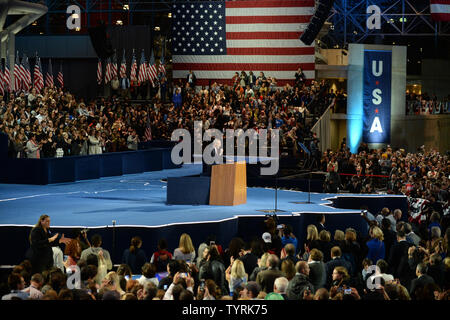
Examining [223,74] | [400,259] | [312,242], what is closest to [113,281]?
[312,242]

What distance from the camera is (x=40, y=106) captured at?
115ft

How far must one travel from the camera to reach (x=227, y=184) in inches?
951

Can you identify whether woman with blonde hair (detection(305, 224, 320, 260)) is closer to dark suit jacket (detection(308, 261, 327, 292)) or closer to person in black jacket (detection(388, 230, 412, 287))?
person in black jacket (detection(388, 230, 412, 287))

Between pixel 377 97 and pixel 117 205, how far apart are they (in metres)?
21.7

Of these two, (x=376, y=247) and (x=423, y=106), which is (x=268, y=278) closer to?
(x=376, y=247)

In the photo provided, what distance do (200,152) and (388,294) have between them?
2717 cm

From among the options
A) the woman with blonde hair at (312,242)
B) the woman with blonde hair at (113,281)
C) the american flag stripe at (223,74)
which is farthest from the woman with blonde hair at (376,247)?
the american flag stripe at (223,74)

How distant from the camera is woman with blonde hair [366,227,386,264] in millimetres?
15547

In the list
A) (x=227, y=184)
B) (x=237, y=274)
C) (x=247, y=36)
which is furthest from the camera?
(x=247, y=36)

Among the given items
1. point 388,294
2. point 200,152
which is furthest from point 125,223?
point 200,152

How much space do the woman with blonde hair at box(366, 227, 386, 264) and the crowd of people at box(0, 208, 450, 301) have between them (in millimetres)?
19

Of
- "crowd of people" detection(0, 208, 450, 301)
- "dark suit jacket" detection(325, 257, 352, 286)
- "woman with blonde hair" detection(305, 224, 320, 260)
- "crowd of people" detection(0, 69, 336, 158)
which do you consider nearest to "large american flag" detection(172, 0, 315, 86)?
"crowd of people" detection(0, 69, 336, 158)

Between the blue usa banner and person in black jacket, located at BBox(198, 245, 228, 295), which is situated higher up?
the blue usa banner

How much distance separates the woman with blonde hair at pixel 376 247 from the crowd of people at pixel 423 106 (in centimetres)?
3023
